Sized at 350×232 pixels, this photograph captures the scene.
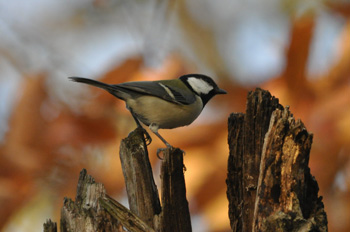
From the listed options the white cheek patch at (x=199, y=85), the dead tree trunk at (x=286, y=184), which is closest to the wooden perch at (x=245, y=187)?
the dead tree trunk at (x=286, y=184)

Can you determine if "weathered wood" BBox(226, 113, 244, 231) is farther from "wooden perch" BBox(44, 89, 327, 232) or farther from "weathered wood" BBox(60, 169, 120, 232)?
"weathered wood" BBox(60, 169, 120, 232)

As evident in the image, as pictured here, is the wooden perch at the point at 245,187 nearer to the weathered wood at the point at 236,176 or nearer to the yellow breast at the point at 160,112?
the weathered wood at the point at 236,176

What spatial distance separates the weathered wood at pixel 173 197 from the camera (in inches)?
71.0

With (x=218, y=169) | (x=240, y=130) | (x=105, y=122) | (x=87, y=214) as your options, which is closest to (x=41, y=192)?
(x=105, y=122)

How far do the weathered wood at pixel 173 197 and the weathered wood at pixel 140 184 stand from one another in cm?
7

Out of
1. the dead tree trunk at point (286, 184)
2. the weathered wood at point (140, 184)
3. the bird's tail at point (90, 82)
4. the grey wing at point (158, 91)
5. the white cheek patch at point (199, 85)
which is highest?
the white cheek patch at point (199, 85)

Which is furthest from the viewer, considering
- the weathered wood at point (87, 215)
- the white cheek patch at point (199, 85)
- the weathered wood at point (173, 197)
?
the white cheek patch at point (199, 85)

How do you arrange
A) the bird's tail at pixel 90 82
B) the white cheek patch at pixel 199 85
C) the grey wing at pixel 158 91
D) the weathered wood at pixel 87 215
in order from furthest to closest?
the white cheek patch at pixel 199 85, the grey wing at pixel 158 91, the bird's tail at pixel 90 82, the weathered wood at pixel 87 215

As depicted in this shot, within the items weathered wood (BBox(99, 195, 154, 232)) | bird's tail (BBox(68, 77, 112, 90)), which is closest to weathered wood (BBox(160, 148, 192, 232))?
weathered wood (BBox(99, 195, 154, 232))

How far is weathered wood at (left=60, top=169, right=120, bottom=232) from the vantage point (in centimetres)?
163

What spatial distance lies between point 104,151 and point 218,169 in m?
0.68

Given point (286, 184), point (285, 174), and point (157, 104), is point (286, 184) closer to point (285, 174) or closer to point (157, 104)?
point (285, 174)

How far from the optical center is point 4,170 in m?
2.73

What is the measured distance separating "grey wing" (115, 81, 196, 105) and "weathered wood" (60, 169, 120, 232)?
1.34 m
